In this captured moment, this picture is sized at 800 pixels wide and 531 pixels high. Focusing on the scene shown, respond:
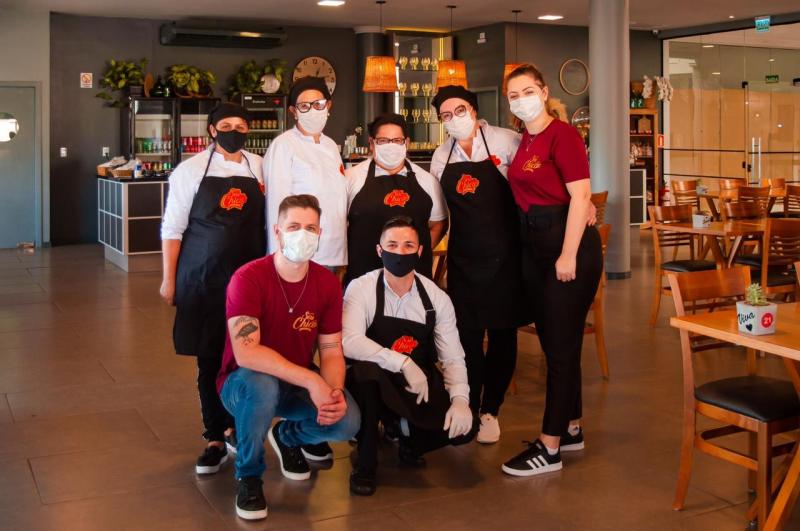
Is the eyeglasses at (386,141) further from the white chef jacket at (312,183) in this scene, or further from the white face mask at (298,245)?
the white face mask at (298,245)

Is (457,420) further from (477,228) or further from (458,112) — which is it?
(458,112)

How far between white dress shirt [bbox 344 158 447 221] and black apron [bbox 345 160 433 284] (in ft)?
0.10

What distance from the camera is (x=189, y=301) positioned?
4113 mm

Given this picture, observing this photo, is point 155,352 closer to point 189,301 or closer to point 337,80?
point 189,301

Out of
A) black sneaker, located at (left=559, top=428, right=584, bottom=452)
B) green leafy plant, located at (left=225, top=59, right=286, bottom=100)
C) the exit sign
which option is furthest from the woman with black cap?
the exit sign

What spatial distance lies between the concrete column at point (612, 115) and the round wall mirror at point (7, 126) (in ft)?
26.3

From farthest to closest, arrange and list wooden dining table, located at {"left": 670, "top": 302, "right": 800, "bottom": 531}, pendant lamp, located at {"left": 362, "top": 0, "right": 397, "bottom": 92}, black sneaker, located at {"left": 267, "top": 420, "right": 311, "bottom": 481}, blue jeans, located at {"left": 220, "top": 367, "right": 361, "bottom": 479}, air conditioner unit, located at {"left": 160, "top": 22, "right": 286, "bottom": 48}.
Answer: air conditioner unit, located at {"left": 160, "top": 22, "right": 286, "bottom": 48}
pendant lamp, located at {"left": 362, "top": 0, "right": 397, "bottom": 92}
black sneaker, located at {"left": 267, "top": 420, "right": 311, "bottom": 481}
blue jeans, located at {"left": 220, "top": 367, "right": 361, "bottom": 479}
wooden dining table, located at {"left": 670, "top": 302, "right": 800, "bottom": 531}

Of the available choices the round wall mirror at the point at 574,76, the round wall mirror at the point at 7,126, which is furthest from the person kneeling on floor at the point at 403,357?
the round wall mirror at the point at 574,76

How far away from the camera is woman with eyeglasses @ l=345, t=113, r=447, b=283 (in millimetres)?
4305

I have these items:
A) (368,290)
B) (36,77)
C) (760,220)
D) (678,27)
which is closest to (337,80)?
(36,77)

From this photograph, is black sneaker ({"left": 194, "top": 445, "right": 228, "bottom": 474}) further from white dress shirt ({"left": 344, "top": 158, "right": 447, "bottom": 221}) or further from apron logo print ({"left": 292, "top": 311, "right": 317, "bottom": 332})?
white dress shirt ({"left": 344, "top": 158, "right": 447, "bottom": 221})

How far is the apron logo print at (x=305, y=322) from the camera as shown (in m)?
3.71

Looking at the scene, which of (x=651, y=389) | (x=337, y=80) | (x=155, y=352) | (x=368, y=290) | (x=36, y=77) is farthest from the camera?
(x=337, y=80)

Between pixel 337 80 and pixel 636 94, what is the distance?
16.6 feet
